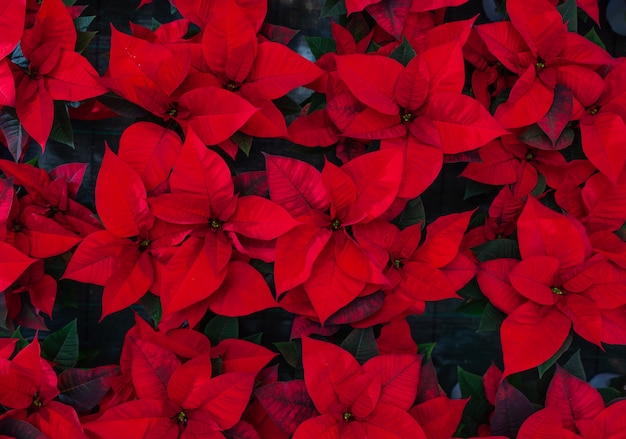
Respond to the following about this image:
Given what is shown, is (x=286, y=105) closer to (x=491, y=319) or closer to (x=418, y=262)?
(x=418, y=262)

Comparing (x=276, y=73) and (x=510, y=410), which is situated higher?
(x=276, y=73)

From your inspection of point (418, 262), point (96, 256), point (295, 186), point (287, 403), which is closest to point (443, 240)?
point (418, 262)

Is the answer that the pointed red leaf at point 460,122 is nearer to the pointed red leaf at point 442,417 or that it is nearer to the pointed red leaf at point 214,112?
the pointed red leaf at point 214,112

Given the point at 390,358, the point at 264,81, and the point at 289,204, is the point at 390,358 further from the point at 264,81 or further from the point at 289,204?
the point at 264,81

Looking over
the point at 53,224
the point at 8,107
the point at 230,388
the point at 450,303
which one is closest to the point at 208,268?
the point at 230,388

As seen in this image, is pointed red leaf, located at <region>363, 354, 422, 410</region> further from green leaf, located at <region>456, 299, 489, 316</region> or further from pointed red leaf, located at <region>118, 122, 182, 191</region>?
pointed red leaf, located at <region>118, 122, 182, 191</region>

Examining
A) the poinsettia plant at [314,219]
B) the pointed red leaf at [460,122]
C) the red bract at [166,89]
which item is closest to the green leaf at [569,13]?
the poinsettia plant at [314,219]
